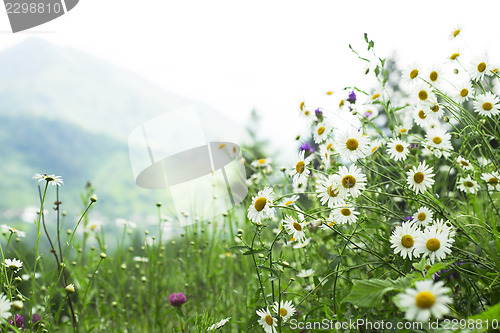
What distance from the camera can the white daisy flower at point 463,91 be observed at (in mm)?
1141

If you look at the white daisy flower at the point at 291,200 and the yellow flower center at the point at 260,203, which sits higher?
the yellow flower center at the point at 260,203

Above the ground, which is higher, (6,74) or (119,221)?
(6,74)

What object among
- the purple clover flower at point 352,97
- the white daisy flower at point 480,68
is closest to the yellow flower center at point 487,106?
the white daisy flower at point 480,68

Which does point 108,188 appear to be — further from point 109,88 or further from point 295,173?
point 295,173

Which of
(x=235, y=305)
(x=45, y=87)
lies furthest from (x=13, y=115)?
(x=235, y=305)

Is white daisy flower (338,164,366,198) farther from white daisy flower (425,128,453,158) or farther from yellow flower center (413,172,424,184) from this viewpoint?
white daisy flower (425,128,453,158)

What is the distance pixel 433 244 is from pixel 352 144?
0.33 m

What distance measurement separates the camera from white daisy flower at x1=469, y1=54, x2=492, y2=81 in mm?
1129

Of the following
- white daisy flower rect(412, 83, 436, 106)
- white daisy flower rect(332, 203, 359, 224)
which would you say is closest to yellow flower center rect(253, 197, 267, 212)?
white daisy flower rect(332, 203, 359, 224)

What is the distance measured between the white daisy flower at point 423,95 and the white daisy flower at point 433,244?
0.49m

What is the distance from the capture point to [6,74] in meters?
15.9

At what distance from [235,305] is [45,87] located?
16.5 metres

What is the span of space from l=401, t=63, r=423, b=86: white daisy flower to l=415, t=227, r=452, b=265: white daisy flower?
0.59 metres

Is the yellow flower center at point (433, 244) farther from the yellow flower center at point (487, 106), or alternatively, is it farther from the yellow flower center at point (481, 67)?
the yellow flower center at point (481, 67)
